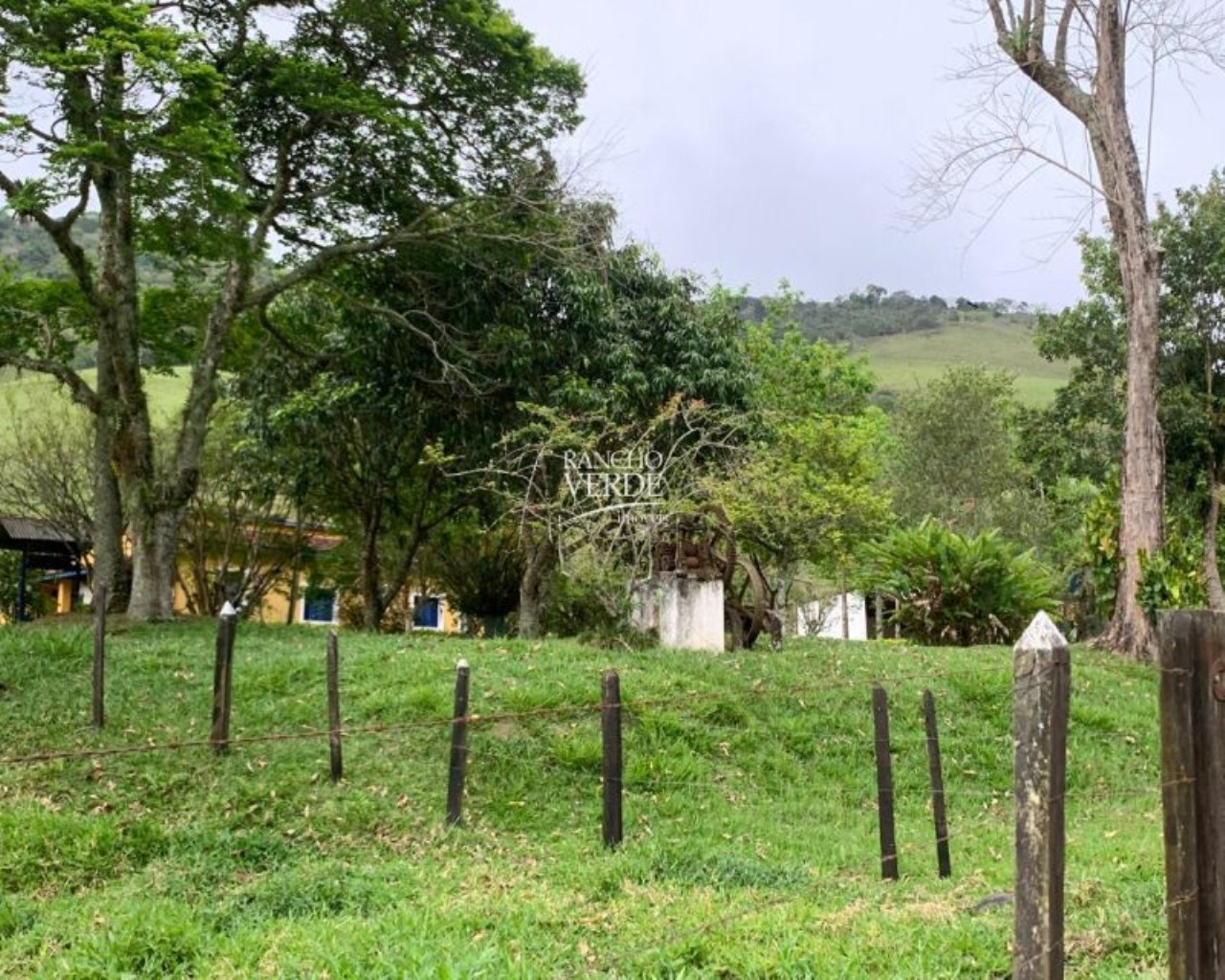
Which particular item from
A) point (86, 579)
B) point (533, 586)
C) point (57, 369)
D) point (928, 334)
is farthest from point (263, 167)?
point (928, 334)

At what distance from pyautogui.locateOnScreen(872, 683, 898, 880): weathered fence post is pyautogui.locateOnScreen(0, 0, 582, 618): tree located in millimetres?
10907

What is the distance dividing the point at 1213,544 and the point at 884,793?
19.3m

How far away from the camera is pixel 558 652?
504 inches

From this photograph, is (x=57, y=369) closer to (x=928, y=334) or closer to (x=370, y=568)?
(x=370, y=568)

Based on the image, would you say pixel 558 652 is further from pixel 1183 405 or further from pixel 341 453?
pixel 1183 405

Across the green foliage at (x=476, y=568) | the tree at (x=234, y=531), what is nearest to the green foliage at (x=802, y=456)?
the green foliage at (x=476, y=568)

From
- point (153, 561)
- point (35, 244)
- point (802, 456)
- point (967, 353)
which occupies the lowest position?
point (153, 561)

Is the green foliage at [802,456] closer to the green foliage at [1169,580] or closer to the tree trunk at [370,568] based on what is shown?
the green foliage at [1169,580]

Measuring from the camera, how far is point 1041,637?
336cm

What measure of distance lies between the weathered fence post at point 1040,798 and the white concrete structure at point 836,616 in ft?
81.5

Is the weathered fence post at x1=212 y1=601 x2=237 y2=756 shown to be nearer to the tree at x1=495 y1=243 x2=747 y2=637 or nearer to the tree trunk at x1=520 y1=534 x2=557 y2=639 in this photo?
the tree at x1=495 y1=243 x2=747 y2=637

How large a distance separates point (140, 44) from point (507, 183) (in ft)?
20.0

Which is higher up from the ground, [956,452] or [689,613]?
[956,452]

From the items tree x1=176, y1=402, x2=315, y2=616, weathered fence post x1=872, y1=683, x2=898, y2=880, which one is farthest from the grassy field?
tree x1=176, y1=402, x2=315, y2=616
